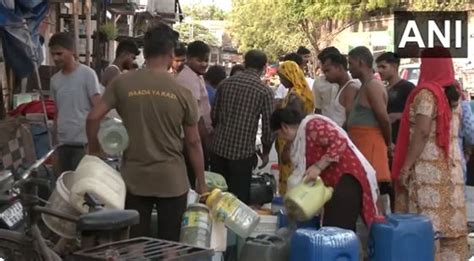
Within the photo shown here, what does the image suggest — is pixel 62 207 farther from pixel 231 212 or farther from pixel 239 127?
pixel 239 127

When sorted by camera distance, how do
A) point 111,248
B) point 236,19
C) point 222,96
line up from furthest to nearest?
point 236,19 < point 222,96 < point 111,248

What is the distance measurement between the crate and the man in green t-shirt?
1078 millimetres

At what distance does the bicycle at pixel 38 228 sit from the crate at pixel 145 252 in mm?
93

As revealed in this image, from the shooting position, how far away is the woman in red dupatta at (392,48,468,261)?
6090mm

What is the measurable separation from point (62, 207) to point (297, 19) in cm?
4218

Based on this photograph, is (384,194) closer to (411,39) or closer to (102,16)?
(411,39)

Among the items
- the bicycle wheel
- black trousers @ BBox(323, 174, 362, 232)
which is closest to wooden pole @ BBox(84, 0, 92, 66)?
black trousers @ BBox(323, 174, 362, 232)

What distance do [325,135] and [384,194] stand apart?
1713 mm

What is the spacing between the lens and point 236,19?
58.2 meters

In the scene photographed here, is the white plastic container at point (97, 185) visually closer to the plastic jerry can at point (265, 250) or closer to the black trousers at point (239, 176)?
the plastic jerry can at point (265, 250)

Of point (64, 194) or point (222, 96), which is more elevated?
point (222, 96)

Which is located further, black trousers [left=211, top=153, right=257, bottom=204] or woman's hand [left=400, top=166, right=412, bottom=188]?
black trousers [left=211, top=153, right=257, bottom=204]

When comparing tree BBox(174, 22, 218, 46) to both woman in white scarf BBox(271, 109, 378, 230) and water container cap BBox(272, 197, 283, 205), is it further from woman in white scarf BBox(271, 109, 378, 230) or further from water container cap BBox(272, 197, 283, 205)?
woman in white scarf BBox(271, 109, 378, 230)

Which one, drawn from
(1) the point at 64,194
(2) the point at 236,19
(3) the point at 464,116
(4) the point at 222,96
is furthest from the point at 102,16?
(2) the point at 236,19
